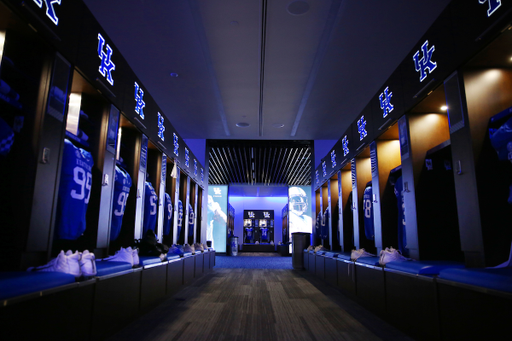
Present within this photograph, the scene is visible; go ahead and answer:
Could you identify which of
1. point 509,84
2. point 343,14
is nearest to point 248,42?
point 343,14

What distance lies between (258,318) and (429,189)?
2079mm

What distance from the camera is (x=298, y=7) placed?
349cm

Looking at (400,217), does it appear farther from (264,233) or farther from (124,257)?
(264,233)

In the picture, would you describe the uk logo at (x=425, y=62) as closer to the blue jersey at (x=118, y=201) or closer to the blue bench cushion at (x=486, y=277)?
the blue bench cushion at (x=486, y=277)

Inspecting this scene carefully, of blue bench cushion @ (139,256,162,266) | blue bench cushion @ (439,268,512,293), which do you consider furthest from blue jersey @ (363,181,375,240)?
blue bench cushion @ (139,256,162,266)

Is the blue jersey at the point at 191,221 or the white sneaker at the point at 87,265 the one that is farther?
the blue jersey at the point at 191,221

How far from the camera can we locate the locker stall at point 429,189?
112 inches

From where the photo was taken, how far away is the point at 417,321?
2.17m

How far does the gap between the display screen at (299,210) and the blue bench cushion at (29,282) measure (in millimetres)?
11470

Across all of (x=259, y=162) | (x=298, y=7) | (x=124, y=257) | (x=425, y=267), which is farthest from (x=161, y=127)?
(x=259, y=162)

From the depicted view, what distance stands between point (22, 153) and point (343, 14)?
3461 millimetres

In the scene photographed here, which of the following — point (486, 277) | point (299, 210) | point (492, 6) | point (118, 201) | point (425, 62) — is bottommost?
point (486, 277)

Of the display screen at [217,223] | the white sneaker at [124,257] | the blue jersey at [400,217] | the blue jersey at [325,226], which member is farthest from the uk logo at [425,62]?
the display screen at [217,223]

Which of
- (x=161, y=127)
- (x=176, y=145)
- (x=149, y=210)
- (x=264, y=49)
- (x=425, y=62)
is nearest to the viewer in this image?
(x=425, y=62)
